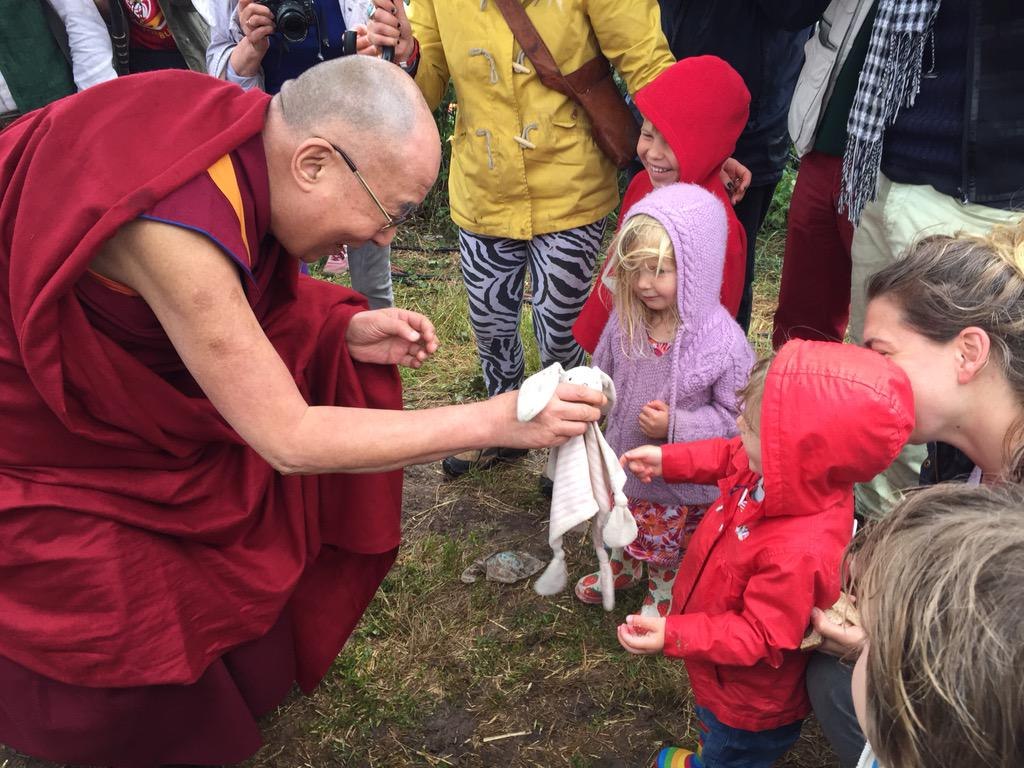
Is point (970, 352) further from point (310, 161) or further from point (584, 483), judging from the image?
point (310, 161)

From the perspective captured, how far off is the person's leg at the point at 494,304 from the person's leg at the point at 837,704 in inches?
70.8

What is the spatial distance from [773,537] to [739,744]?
594 mm

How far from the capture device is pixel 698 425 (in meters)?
2.44

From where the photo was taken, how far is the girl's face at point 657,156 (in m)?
2.81

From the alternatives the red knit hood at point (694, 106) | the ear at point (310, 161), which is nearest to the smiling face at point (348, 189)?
the ear at point (310, 161)

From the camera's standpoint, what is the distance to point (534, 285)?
10.4ft

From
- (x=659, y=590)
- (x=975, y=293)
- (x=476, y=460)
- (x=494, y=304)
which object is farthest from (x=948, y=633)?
(x=476, y=460)

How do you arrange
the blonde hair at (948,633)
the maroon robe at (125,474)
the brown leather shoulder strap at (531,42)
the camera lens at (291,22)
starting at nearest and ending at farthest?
the blonde hair at (948,633)
the maroon robe at (125,474)
the brown leather shoulder strap at (531,42)
the camera lens at (291,22)

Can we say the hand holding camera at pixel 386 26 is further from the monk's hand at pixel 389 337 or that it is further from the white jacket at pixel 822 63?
the white jacket at pixel 822 63

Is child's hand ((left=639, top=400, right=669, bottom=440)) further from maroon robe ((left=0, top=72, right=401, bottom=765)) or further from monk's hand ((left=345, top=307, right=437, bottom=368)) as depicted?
maroon robe ((left=0, top=72, right=401, bottom=765))

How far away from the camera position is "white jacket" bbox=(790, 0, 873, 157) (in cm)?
261

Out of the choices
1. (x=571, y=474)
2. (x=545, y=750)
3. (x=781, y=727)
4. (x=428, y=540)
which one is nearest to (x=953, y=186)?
(x=571, y=474)

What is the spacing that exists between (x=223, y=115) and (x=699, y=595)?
1.57 meters

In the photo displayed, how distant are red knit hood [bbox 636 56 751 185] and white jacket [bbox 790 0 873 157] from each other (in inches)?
8.9
